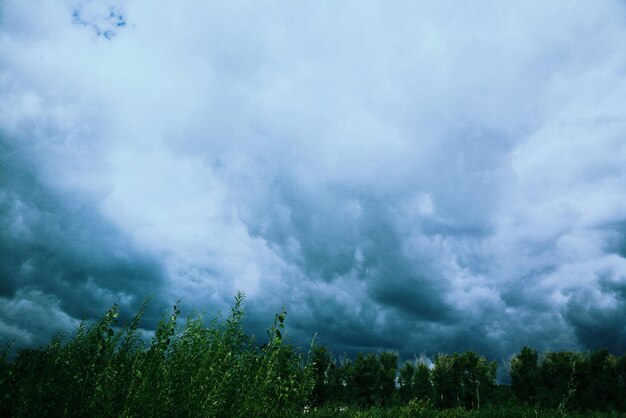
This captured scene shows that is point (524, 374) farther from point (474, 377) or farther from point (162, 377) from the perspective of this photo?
point (162, 377)

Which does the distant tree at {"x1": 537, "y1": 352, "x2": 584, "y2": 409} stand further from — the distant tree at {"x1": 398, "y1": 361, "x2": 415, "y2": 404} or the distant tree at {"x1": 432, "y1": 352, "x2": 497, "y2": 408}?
the distant tree at {"x1": 398, "y1": 361, "x2": 415, "y2": 404}

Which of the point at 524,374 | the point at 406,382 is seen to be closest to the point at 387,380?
the point at 406,382

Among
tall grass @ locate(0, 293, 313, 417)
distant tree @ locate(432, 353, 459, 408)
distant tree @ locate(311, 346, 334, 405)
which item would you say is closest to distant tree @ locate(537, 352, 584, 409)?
distant tree @ locate(432, 353, 459, 408)

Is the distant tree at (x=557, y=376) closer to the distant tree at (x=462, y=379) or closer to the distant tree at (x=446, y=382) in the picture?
the distant tree at (x=462, y=379)

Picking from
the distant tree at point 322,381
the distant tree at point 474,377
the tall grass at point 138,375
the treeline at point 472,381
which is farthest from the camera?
the distant tree at point 322,381

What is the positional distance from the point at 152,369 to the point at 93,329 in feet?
3.88

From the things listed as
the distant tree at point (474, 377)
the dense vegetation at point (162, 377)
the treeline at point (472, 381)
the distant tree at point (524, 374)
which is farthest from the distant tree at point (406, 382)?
the dense vegetation at point (162, 377)

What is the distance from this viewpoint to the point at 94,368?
5.55 m

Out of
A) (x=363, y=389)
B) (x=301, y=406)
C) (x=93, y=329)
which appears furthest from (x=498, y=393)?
(x=93, y=329)

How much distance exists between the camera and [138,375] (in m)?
5.73

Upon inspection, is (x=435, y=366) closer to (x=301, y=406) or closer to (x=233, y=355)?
(x=301, y=406)

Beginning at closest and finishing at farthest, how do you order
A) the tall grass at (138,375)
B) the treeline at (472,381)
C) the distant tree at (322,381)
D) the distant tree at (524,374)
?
1. the tall grass at (138,375)
2. the treeline at (472,381)
3. the distant tree at (524,374)
4. the distant tree at (322,381)

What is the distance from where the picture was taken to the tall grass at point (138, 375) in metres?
5.16

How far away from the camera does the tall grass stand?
5160 millimetres
